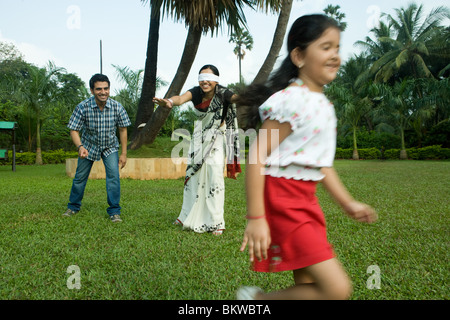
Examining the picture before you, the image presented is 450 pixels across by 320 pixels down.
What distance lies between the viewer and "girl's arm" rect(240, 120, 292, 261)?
149cm

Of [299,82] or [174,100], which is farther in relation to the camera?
[174,100]

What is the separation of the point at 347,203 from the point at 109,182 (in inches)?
139

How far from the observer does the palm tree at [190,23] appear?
32.9ft

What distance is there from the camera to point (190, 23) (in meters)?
10.3

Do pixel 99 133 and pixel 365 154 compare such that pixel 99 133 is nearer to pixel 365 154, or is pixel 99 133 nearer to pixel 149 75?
pixel 149 75

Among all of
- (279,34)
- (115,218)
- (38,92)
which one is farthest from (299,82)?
(38,92)

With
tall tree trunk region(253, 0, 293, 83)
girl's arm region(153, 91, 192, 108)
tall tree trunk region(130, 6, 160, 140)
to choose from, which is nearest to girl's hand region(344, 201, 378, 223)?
girl's arm region(153, 91, 192, 108)

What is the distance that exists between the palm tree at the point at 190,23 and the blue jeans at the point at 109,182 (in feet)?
19.5

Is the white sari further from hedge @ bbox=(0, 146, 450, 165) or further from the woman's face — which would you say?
hedge @ bbox=(0, 146, 450, 165)

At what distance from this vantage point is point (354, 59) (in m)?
35.6

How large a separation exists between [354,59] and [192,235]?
35148mm

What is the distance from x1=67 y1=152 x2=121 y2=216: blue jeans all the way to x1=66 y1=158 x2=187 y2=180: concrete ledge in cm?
523

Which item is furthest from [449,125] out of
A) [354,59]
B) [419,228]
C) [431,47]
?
[419,228]

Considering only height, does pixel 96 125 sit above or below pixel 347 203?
above
